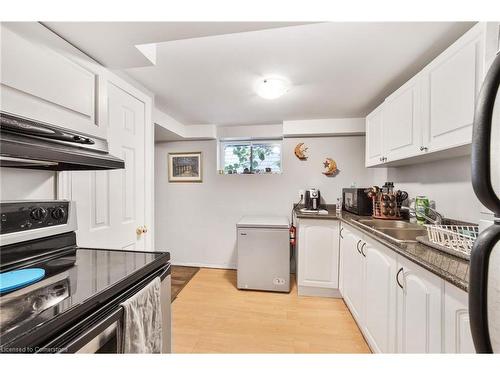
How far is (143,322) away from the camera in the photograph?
31.1 inches

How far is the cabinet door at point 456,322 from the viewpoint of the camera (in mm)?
754

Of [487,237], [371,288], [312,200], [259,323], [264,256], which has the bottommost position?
[259,323]

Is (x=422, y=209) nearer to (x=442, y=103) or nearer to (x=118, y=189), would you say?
(x=442, y=103)

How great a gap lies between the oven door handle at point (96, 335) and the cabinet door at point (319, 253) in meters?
2.04

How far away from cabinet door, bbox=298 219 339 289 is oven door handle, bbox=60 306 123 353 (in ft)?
6.68

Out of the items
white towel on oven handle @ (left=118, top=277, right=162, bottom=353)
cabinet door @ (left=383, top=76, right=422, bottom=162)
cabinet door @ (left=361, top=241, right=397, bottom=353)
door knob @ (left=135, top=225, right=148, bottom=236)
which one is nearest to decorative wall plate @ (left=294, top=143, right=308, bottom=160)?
cabinet door @ (left=383, top=76, right=422, bottom=162)

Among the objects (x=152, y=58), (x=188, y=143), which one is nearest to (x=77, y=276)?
(x=152, y=58)

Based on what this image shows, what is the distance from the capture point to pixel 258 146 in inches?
131

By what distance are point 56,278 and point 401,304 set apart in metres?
1.60

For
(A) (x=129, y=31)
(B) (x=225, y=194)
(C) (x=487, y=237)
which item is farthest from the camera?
(B) (x=225, y=194)

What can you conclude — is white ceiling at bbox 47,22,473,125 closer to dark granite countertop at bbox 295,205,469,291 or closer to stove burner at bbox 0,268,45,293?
stove burner at bbox 0,268,45,293

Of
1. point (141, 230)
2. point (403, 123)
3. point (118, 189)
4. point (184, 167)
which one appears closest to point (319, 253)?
point (403, 123)

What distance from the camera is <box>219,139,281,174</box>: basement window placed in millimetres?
3291

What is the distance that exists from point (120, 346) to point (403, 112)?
2.20 m
